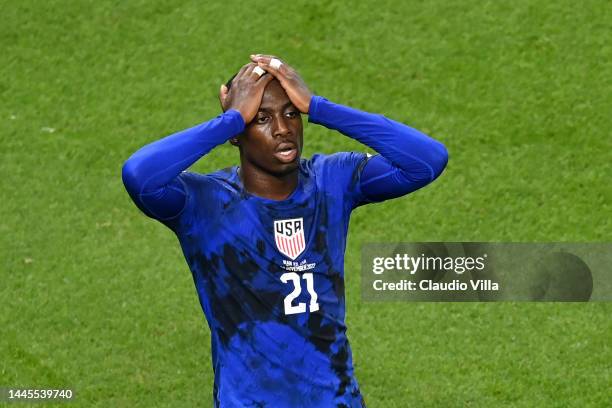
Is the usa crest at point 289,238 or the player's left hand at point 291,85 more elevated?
the player's left hand at point 291,85

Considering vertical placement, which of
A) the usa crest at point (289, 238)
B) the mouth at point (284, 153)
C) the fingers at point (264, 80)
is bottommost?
the usa crest at point (289, 238)

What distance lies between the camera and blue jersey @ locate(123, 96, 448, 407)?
6254 millimetres

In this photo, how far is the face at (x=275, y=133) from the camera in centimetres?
611

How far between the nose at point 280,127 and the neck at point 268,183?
0.23 meters

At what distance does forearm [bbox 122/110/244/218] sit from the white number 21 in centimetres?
64

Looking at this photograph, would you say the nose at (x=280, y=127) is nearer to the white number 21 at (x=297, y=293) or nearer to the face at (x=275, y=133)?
the face at (x=275, y=133)

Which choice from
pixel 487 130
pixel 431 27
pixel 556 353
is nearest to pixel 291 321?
pixel 556 353

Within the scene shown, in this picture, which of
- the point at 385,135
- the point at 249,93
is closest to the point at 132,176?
the point at 249,93

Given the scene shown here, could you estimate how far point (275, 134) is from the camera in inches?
241

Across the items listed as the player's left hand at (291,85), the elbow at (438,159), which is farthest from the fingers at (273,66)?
the elbow at (438,159)

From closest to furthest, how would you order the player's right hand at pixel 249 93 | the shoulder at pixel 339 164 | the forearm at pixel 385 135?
1. the player's right hand at pixel 249 93
2. the forearm at pixel 385 135
3. the shoulder at pixel 339 164

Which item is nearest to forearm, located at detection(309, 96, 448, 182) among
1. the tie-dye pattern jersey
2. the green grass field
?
the tie-dye pattern jersey

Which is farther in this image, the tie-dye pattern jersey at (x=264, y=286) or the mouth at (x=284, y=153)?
the tie-dye pattern jersey at (x=264, y=286)

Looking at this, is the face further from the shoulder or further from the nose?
the shoulder
